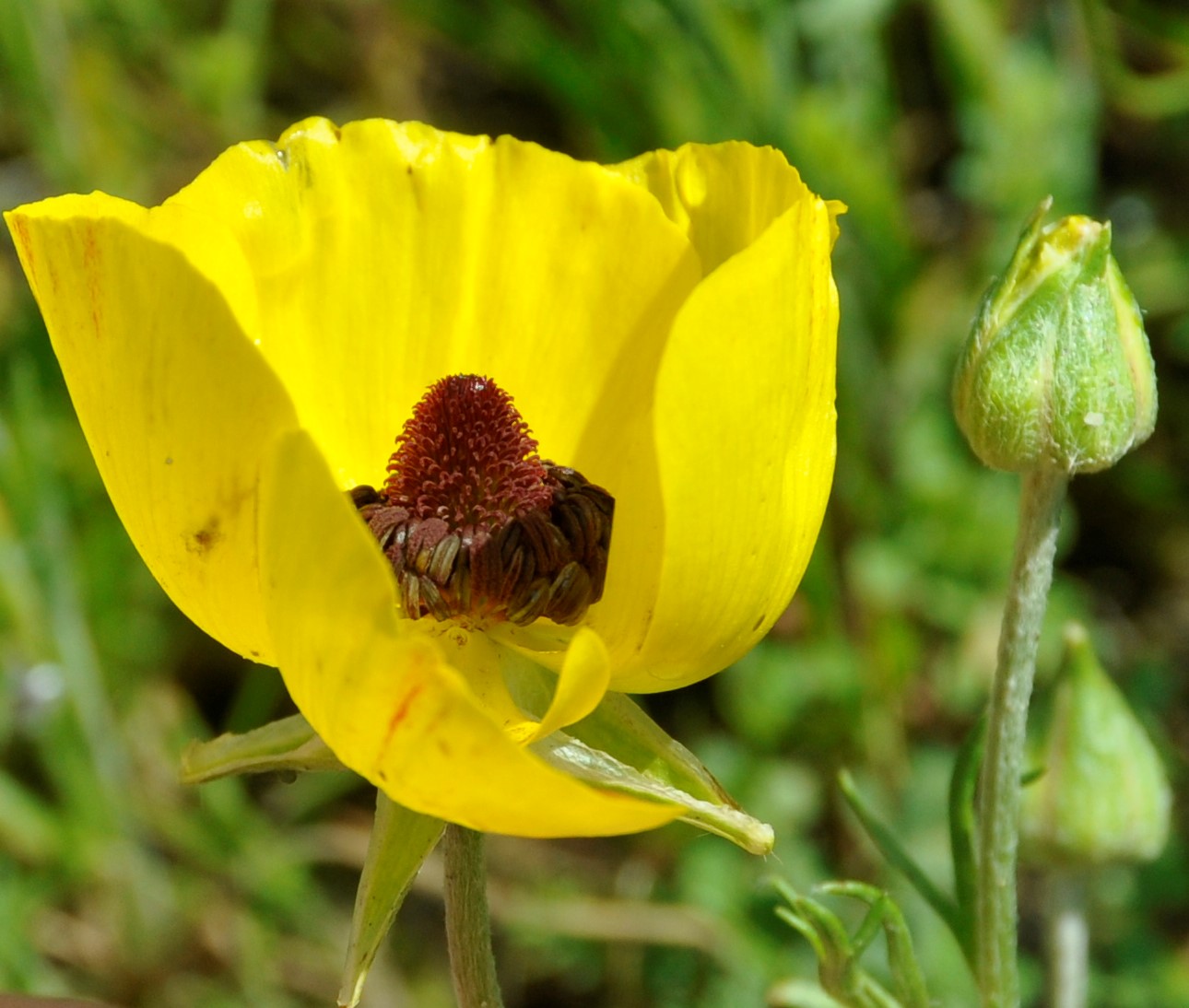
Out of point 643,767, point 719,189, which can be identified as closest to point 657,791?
point 643,767

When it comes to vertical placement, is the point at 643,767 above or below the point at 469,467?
below

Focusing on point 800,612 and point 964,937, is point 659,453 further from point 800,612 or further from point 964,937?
point 800,612

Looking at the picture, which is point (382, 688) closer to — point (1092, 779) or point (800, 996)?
point (800, 996)

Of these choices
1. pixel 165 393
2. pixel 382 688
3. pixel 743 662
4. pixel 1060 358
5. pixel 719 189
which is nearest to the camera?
pixel 382 688

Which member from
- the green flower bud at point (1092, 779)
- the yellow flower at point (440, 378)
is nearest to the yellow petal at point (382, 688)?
the yellow flower at point (440, 378)

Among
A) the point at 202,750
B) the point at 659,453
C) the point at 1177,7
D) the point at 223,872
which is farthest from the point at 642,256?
the point at 1177,7
